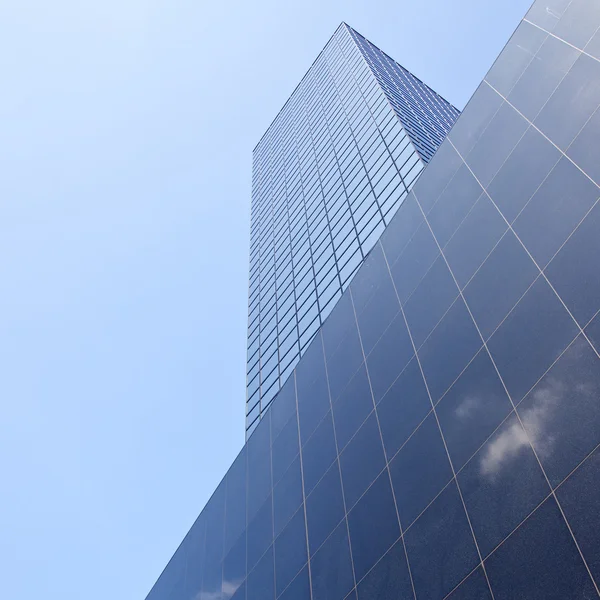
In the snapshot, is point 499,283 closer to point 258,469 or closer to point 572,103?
point 572,103

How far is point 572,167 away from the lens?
12.2 metres

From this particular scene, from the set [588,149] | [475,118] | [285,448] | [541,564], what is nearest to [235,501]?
[285,448]

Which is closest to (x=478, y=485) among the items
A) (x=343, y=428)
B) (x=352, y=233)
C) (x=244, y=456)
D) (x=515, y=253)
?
(x=515, y=253)

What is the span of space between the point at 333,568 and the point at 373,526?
190 centimetres

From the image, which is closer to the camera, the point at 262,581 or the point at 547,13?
the point at 547,13

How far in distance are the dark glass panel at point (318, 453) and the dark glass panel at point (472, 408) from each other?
5352 millimetres

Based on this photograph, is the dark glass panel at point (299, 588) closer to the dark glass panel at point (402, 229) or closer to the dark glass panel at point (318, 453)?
the dark glass panel at point (318, 453)

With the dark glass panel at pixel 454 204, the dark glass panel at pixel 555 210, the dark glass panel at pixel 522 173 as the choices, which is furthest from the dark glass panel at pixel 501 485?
the dark glass panel at pixel 454 204

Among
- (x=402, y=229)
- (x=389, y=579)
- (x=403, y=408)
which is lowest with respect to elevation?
(x=389, y=579)

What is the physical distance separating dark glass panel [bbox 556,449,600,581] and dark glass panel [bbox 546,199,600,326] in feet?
8.39

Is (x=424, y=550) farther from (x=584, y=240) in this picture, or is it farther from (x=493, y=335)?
(x=584, y=240)

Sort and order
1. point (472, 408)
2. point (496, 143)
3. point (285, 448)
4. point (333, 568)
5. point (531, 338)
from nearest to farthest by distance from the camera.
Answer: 1. point (531, 338)
2. point (472, 408)
3. point (333, 568)
4. point (496, 143)
5. point (285, 448)

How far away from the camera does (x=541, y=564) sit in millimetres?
9242

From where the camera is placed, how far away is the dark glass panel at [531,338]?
10.8 metres
